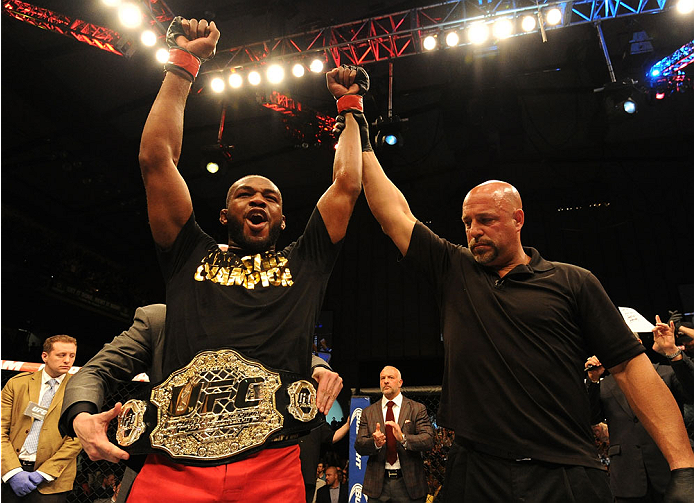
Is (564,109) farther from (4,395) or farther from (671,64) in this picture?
(4,395)

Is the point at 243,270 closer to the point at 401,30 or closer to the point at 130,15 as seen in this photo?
the point at 401,30

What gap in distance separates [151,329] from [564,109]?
826 cm

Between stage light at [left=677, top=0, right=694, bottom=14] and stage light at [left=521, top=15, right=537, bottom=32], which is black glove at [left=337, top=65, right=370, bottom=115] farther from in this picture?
stage light at [left=677, top=0, right=694, bottom=14]

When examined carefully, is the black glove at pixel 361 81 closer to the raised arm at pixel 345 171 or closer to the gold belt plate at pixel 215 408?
the raised arm at pixel 345 171

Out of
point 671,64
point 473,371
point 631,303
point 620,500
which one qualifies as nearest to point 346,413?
point 631,303

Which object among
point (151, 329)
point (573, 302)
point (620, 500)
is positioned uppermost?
point (573, 302)

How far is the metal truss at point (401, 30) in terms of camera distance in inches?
200

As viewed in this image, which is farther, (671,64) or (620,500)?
(671,64)

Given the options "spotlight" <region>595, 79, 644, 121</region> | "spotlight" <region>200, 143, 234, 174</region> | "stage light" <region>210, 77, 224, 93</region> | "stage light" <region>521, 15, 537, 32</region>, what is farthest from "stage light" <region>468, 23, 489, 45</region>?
"spotlight" <region>200, 143, 234, 174</region>

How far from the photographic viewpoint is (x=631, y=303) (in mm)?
8508

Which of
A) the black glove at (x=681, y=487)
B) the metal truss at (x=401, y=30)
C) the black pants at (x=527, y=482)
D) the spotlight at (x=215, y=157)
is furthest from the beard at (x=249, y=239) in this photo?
the spotlight at (x=215, y=157)

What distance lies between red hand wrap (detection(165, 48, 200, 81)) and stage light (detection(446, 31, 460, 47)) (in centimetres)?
447

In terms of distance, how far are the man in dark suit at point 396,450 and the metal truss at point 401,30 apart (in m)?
4.02

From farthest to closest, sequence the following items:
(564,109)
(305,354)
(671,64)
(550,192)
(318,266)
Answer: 1. (550,192)
2. (564,109)
3. (671,64)
4. (318,266)
5. (305,354)
